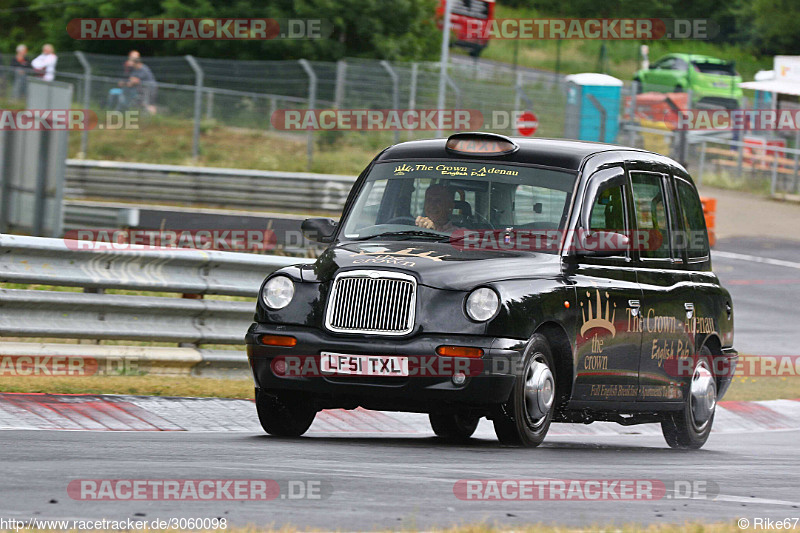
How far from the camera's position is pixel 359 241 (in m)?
9.24

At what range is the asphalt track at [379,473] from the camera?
18.8 feet

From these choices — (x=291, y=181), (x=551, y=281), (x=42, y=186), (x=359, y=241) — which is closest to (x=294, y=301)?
(x=359, y=241)

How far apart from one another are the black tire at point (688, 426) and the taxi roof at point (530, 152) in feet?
5.74

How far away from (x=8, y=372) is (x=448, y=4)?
80.1 ft

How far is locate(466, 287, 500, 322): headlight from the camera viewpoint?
8.16 m

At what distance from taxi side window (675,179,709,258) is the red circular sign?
20.7 meters

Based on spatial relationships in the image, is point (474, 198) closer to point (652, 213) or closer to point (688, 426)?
point (652, 213)
